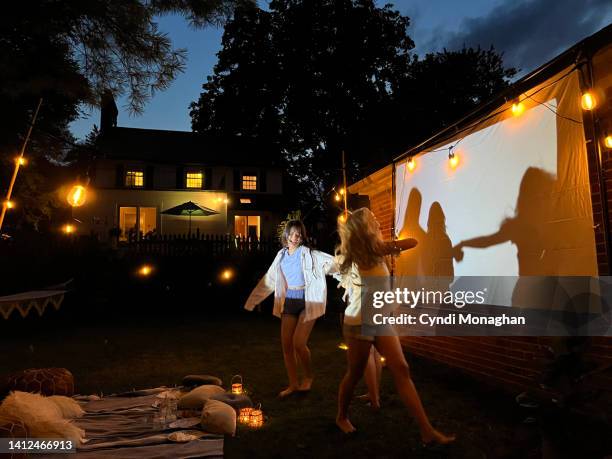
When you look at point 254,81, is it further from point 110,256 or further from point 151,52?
point 151,52

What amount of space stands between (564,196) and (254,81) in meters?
27.1

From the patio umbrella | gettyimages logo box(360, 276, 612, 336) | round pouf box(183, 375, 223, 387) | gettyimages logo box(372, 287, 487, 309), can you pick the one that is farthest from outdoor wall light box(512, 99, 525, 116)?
the patio umbrella

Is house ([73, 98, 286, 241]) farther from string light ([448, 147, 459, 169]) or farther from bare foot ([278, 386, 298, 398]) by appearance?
bare foot ([278, 386, 298, 398])

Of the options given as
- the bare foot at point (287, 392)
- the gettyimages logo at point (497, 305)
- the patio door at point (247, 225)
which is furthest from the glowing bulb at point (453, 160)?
the patio door at point (247, 225)

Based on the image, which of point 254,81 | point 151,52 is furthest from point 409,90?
point 151,52

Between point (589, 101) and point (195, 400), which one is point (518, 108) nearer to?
point (589, 101)

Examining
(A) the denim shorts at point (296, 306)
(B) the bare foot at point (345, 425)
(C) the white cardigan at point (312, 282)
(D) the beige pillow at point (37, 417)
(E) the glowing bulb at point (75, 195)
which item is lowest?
(B) the bare foot at point (345, 425)

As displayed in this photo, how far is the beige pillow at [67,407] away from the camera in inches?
150

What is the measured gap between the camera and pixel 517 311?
421cm

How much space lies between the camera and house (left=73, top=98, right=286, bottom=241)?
22125 millimetres

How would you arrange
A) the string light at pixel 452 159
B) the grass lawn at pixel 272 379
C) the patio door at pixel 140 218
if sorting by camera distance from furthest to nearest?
the patio door at pixel 140 218 → the string light at pixel 452 159 → the grass lawn at pixel 272 379

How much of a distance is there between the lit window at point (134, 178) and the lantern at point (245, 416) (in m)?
21.0

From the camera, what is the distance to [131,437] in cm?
346

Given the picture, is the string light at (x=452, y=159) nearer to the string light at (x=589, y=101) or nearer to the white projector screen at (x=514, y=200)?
the white projector screen at (x=514, y=200)
